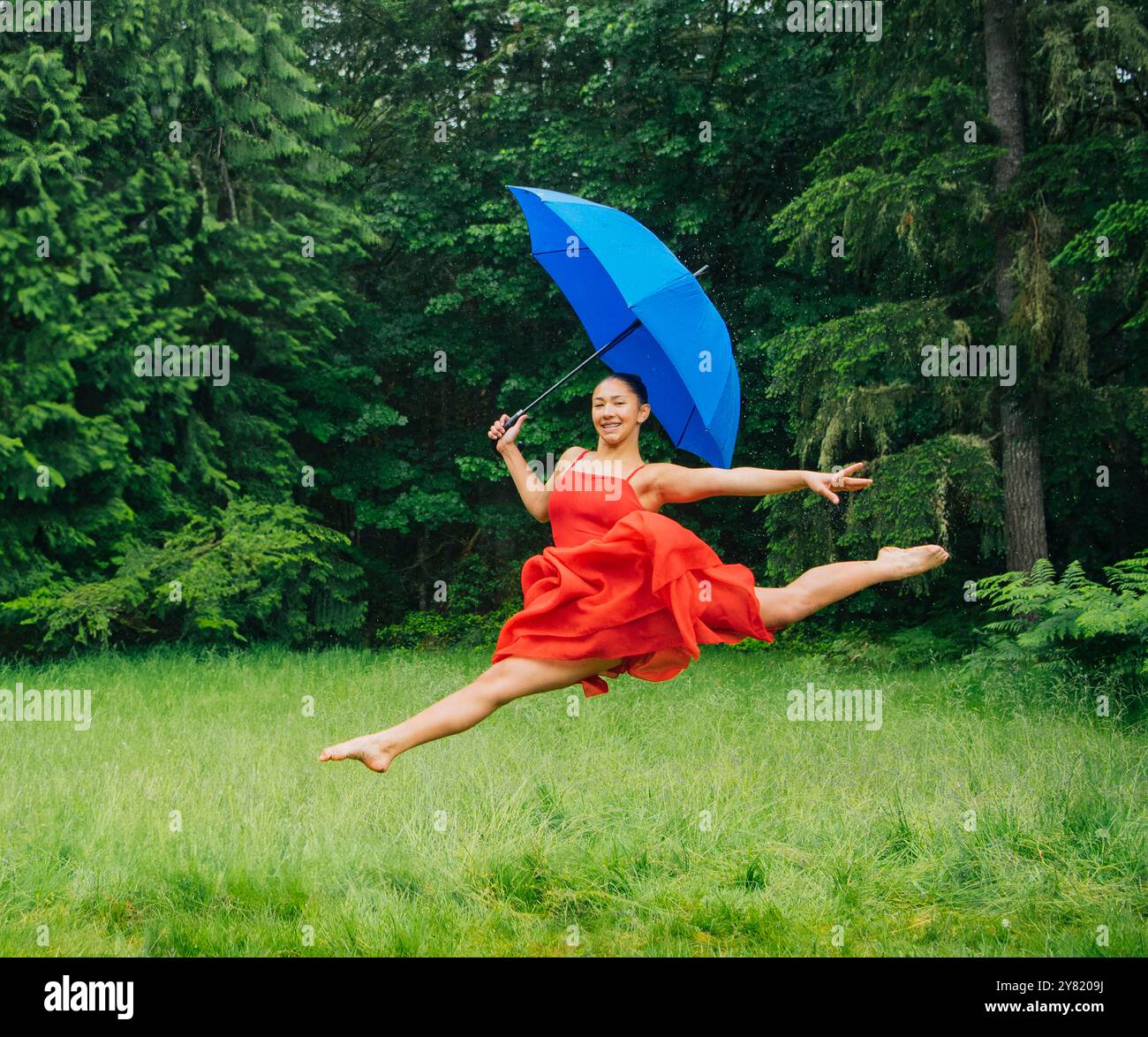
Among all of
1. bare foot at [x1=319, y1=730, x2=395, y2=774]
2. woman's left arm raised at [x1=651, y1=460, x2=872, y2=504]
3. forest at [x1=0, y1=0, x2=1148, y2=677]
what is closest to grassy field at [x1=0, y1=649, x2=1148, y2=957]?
bare foot at [x1=319, y1=730, x2=395, y2=774]

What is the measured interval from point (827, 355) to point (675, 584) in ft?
23.7

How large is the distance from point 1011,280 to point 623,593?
7.89 m

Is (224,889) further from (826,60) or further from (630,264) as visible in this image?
(826,60)

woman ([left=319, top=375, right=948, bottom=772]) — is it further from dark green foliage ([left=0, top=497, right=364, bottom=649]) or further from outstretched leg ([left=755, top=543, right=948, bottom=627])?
dark green foliage ([left=0, top=497, right=364, bottom=649])

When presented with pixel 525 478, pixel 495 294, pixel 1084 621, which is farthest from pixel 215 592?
pixel 525 478

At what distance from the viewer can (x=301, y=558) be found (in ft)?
43.1

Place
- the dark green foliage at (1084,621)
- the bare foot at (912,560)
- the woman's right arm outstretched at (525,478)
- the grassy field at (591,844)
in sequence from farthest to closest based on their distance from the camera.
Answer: the dark green foliage at (1084,621)
the grassy field at (591,844)
the bare foot at (912,560)
the woman's right arm outstretched at (525,478)

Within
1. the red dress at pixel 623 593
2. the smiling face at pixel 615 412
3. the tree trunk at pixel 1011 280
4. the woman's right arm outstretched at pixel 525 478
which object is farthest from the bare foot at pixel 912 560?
the tree trunk at pixel 1011 280

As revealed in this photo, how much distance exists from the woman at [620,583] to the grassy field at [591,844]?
964mm

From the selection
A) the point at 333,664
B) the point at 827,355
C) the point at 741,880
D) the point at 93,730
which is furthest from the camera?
the point at 333,664

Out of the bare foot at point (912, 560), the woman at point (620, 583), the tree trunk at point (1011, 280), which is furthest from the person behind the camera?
the tree trunk at point (1011, 280)

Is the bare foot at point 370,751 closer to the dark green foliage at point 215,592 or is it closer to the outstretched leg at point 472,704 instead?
the outstretched leg at point 472,704

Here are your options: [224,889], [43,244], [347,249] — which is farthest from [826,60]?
[224,889]

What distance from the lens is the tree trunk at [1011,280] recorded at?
10.5 meters
